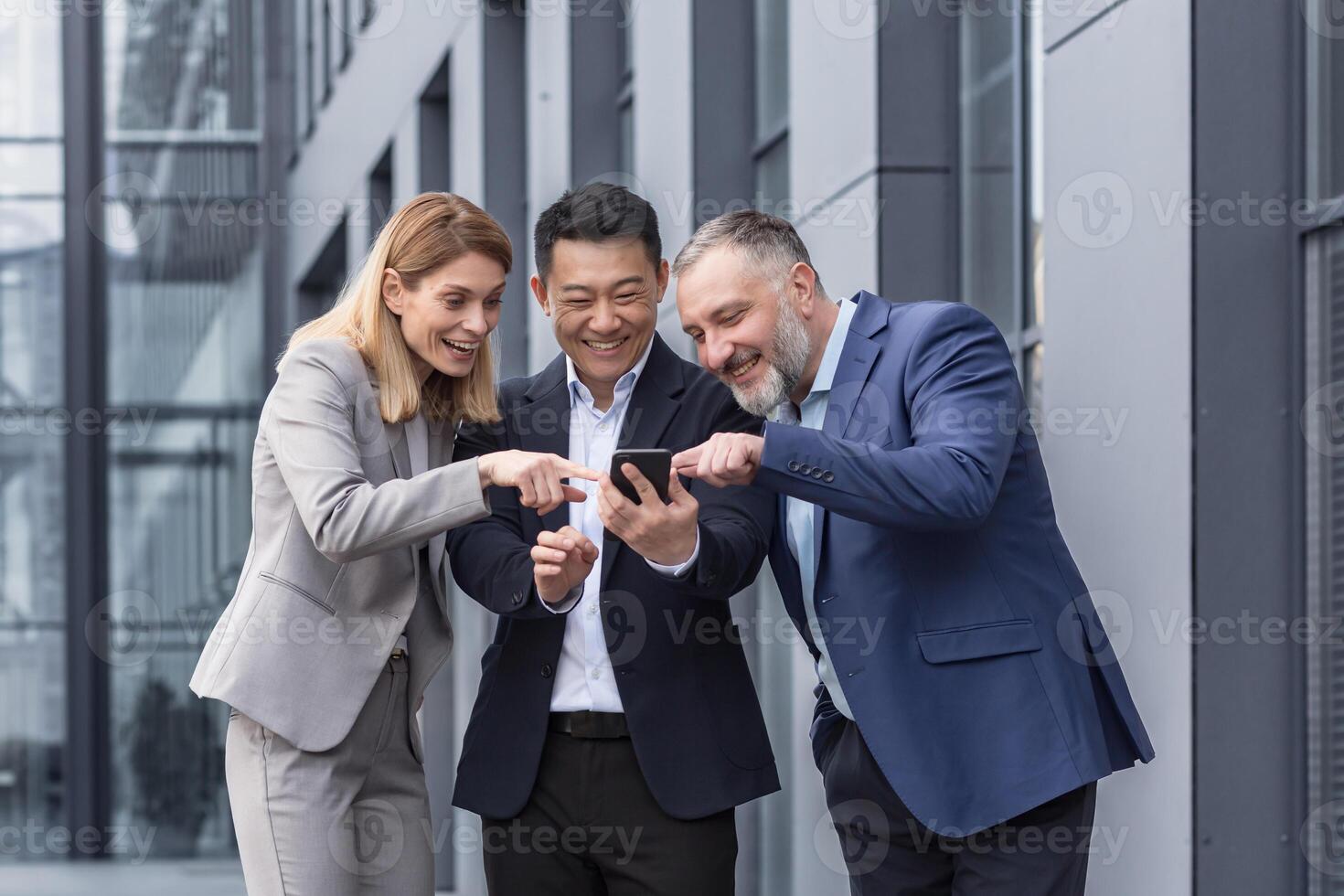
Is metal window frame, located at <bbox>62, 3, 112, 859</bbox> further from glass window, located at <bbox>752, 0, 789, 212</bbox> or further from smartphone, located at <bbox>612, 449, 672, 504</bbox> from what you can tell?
smartphone, located at <bbox>612, 449, 672, 504</bbox>

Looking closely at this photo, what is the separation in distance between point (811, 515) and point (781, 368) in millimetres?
287

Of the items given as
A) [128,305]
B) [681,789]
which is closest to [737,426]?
[681,789]

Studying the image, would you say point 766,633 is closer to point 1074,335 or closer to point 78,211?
point 1074,335

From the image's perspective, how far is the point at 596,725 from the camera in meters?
3.05

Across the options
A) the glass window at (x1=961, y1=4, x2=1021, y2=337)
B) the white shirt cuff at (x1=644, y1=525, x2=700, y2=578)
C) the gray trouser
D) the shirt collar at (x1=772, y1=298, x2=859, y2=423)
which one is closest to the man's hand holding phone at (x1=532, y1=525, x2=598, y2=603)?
the white shirt cuff at (x1=644, y1=525, x2=700, y2=578)

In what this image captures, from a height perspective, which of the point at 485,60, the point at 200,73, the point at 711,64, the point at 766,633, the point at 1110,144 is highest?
the point at 200,73

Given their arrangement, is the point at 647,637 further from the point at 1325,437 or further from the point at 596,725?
the point at 1325,437

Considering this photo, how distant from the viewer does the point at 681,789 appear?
3.03m

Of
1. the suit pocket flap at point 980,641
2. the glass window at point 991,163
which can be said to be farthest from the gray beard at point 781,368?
the glass window at point 991,163

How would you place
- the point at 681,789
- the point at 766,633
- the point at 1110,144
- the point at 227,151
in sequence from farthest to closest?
the point at 227,151 → the point at 766,633 → the point at 1110,144 → the point at 681,789

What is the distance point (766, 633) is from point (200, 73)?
12.1m

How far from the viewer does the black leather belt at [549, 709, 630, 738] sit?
305 centimetres

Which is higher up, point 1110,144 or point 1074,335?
point 1110,144

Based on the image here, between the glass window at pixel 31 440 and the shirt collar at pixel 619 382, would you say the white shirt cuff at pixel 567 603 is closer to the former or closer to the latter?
the shirt collar at pixel 619 382
